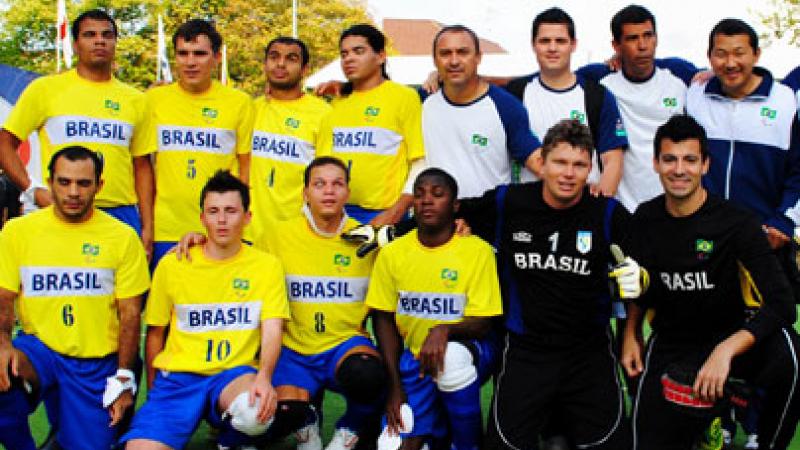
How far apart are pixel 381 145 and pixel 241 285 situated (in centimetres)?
120

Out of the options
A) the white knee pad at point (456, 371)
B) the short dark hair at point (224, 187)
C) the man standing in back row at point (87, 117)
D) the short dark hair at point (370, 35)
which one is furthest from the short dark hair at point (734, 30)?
the man standing in back row at point (87, 117)

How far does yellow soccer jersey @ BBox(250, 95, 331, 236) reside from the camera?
16.9 ft

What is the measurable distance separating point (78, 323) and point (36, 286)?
276mm

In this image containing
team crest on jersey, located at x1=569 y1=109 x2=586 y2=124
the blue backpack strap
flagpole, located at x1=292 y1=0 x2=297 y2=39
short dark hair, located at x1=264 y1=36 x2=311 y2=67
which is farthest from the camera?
flagpole, located at x1=292 y1=0 x2=297 y2=39

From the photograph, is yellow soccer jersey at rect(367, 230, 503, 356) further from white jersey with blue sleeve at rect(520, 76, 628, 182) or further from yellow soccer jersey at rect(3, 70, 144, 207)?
yellow soccer jersey at rect(3, 70, 144, 207)

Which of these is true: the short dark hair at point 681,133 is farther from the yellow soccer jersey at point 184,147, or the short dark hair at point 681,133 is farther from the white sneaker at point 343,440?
the yellow soccer jersey at point 184,147

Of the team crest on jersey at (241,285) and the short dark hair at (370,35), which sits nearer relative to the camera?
the team crest on jersey at (241,285)

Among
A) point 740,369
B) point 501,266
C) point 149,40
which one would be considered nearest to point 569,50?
point 501,266

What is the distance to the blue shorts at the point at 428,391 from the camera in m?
4.27

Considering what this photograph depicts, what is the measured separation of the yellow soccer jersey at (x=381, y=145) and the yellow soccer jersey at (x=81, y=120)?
1.22m

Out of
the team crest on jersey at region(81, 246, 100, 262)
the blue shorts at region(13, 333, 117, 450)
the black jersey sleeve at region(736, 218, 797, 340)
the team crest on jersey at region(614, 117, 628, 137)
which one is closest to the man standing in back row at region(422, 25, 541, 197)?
the team crest on jersey at region(614, 117, 628, 137)

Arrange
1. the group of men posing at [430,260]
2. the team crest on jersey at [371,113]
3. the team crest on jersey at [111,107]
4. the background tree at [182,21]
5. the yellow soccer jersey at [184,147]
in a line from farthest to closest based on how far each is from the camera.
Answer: the background tree at [182,21], the yellow soccer jersey at [184,147], the team crest on jersey at [371,113], the team crest on jersey at [111,107], the group of men posing at [430,260]

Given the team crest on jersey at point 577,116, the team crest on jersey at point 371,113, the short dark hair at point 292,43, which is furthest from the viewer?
the short dark hair at point 292,43

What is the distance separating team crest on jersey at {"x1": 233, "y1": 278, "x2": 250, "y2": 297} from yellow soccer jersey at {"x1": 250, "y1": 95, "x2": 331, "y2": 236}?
0.89 meters
